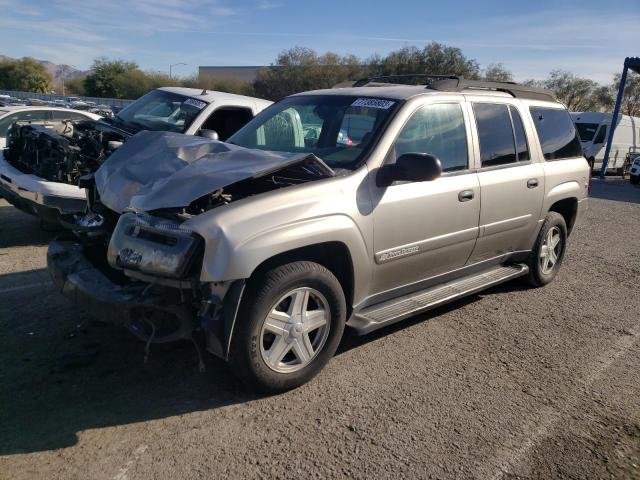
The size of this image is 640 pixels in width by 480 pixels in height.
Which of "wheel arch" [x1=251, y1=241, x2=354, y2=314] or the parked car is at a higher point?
the parked car

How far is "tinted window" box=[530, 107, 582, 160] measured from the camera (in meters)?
5.40

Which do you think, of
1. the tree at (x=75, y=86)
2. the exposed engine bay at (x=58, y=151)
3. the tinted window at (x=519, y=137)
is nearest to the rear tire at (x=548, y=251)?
the tinted window at (x=519, y=137)

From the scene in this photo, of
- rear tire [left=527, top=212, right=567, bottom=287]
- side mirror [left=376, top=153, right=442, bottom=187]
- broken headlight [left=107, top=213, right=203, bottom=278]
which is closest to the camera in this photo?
broken headlight [left=107, top=213, right=203, bottom=278]

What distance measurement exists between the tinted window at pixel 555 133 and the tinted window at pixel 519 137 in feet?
1.00

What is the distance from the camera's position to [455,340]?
14.5ft

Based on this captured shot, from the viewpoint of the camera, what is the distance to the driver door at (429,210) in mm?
3789

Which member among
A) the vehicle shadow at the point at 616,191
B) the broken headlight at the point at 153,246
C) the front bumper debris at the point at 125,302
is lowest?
the vehicle shadow at the point at 616,191

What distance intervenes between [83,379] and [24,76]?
8683 centimetres

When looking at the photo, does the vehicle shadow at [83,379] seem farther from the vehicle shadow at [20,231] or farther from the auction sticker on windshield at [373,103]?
the vehicle shadow at [20,231]

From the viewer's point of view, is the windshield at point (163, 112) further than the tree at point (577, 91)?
No

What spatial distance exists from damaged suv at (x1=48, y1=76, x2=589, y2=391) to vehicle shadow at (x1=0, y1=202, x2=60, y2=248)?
2.88 meters

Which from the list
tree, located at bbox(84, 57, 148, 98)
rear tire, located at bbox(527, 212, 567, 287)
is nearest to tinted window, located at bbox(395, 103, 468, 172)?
rear tire, located at bbox(527, 212, 567, 287)

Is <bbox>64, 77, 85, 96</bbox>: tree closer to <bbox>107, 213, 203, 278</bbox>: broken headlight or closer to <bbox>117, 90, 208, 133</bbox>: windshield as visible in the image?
<bbox>117, 90, 208, 133</bbox>: windshield

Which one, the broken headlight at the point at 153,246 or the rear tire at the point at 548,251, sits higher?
the broken headlight at the point at 153,246
